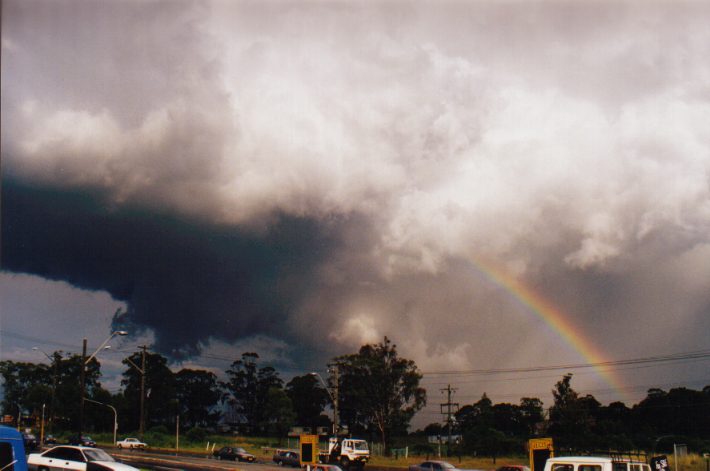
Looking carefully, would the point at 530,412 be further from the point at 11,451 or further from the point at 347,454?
the point at 11,451

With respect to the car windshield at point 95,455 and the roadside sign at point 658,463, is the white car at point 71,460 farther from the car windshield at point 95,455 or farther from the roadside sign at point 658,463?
the roadside sign at point 658,463

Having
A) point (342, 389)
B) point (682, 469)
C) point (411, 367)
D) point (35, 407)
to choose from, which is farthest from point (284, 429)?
point (682, 469)

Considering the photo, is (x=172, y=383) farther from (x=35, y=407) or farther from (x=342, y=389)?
(x=342, y=389)

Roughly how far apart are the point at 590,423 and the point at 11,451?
83.5m

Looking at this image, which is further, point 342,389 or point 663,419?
point 342,389

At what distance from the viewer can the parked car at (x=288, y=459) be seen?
211ft

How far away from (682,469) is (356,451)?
29586mm

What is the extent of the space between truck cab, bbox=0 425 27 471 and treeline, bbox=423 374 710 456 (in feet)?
175

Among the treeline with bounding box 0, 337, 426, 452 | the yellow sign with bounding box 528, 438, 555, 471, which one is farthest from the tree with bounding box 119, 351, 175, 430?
the yellow sign with bounding box 528, 438, 555, 471

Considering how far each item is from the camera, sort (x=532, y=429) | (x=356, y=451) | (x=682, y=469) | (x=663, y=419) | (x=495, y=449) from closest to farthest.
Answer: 1. (x=682, y=469)
2. (x=356, y=451)
3. (x=495, y=449)
4. (x=663, y=419)
5. (x=532, y=429)

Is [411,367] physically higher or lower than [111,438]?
higher

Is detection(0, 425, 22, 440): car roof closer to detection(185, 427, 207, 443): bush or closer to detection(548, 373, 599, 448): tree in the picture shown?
detection(548, 373, 599, 448): tree

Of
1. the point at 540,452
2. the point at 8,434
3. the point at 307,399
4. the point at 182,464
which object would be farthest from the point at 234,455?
the point at 307,399

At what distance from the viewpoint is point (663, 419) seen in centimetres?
11688
